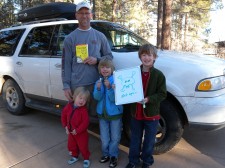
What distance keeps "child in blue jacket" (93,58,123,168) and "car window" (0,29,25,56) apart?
8.92ft

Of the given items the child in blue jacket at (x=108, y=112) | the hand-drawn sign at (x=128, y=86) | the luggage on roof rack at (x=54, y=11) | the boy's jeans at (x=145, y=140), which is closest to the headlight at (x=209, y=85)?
the boy's jeans at (x=145, y=140)

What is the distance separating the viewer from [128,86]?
9.87ft

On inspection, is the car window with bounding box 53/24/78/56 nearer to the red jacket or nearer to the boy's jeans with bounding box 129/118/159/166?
the red jacket

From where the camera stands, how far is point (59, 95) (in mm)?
4398

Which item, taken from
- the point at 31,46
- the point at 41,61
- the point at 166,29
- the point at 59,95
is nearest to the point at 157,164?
the point at 59,95

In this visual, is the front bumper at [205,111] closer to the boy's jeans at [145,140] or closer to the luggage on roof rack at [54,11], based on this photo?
the boy's jeans at [145,140]

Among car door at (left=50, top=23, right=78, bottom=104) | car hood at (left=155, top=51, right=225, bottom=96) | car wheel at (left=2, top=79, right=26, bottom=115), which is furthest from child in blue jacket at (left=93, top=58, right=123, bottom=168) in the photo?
car wheel at (left=2, top=79, right=26, bottom=115)

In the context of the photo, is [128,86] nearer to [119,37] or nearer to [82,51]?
[82,51]

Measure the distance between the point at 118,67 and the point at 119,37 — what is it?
897 mm

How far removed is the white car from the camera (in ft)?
10.6

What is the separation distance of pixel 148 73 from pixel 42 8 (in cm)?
330

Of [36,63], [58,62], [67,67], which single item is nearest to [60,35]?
[58,62]

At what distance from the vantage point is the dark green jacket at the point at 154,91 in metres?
2.95

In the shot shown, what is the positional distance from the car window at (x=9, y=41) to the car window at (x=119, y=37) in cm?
180
